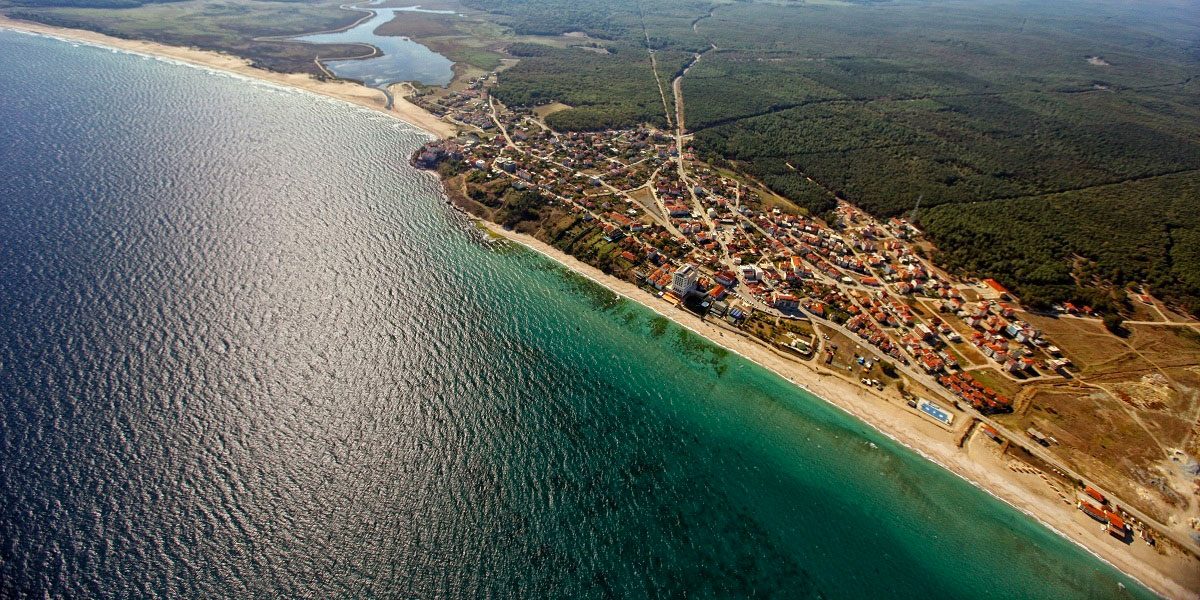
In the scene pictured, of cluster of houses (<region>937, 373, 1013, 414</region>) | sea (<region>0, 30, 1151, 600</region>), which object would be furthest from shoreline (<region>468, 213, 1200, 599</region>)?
cluster of houses (<region>937, 373, 1013, 414</region>)

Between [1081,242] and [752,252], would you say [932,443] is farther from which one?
[1081,242]

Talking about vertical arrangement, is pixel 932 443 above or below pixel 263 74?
below

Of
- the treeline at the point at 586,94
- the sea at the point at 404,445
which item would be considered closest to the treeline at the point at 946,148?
the treeline at the point at 586,94

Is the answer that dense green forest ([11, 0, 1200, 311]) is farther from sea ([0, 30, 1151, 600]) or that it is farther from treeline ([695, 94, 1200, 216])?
sea ([0, 30, 1151, 600])

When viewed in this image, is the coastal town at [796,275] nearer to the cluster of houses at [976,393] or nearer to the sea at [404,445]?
the cluster of houses at [976,393]

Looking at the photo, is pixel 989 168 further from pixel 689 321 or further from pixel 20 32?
pixel 20 32

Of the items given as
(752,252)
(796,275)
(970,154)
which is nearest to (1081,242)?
(970,154)

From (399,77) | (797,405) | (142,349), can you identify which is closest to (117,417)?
(142,349)
